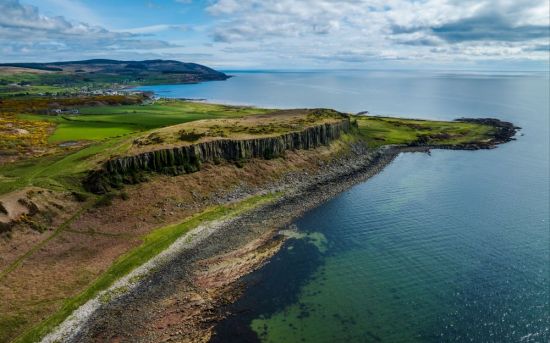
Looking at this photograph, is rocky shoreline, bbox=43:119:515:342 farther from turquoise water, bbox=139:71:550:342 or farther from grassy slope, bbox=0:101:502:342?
turquoise water, bbox=139:71:550:342

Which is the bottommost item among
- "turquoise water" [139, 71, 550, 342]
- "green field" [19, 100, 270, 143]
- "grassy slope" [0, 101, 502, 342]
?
"turquoise water" [139, 71, 550, 342]

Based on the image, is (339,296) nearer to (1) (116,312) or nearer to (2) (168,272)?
(2) (168,272)

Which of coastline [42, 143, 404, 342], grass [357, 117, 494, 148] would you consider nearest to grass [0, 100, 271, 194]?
coastline [42, 143, 404, 342]

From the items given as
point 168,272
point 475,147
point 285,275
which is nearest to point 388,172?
point 475,147

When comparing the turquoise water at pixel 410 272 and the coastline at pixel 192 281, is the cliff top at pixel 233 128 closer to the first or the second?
the coastline at pixel 192 281

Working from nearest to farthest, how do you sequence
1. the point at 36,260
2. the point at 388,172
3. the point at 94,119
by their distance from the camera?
the point at 36,260
the point at 388,172
the point at 94,119

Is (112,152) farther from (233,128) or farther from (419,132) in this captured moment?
(419,132)
